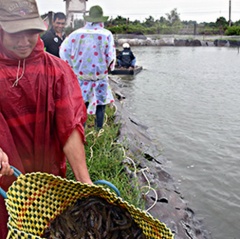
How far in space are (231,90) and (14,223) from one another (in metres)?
14.0

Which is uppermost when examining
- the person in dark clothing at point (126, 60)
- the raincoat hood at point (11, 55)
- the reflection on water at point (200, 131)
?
the raincoat hood at point (11, 55)

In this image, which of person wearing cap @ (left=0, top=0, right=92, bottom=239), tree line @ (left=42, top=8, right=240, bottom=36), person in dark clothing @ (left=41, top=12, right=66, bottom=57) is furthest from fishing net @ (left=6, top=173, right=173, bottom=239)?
tree line @ (left=42, top=8, right=240, bottom=36)

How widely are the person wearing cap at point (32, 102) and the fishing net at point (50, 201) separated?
258 millimetres

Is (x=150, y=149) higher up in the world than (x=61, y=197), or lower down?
lower down

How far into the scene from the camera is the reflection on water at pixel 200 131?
19.6ft

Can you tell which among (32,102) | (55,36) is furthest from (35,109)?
(55,36)

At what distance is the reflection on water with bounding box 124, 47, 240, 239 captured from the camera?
5961mm

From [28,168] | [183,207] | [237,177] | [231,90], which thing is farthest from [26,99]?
[231,90]

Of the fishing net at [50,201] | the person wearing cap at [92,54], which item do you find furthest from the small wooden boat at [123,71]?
the fishing net at [50,201]

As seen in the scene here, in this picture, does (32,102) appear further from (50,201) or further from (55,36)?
(55,36)

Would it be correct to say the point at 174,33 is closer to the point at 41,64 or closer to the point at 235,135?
the point at 235,135

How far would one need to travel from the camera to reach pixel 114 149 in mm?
5523

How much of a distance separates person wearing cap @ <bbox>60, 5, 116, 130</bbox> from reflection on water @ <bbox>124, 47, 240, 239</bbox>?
2.10 m

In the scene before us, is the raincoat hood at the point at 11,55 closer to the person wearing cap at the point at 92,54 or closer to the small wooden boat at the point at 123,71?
the person wearing cap at the point at 92,54
